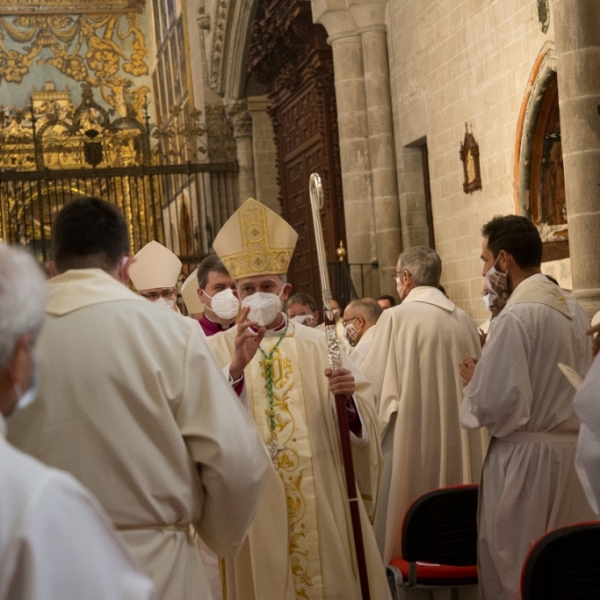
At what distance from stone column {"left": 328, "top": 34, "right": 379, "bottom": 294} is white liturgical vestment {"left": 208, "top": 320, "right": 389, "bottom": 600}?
7614 millimetres

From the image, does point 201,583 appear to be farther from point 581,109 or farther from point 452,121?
point 452,121

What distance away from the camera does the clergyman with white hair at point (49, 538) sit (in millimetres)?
1428

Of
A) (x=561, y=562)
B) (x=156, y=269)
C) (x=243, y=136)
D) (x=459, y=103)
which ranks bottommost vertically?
(x=561, y=562)

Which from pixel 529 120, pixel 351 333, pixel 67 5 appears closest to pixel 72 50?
pixel 67 5

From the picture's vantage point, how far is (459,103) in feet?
33.3

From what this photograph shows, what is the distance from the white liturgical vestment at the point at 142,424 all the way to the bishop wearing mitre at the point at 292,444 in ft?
3.45

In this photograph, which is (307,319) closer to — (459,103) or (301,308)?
(301,308)

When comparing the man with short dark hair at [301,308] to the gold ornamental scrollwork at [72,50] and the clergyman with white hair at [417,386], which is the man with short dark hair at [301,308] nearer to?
the clergyman with white hair at [417,386]

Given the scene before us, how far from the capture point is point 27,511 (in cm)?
143

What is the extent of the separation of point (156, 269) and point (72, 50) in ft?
62.3

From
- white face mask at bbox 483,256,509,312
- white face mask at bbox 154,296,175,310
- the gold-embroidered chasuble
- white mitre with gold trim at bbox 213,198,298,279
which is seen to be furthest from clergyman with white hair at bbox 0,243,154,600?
white face mask at bbox 154,296,175,310

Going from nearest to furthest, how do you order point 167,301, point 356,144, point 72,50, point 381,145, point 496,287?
1. point 496,287
2. point 167,301
3. point 381,145
4. point 356,144
5. point 72,50

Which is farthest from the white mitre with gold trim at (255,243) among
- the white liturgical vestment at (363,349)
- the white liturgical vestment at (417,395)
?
the white liturgical vestment at (363,349)

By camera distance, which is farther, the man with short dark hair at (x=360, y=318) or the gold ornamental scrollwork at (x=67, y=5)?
the gold ornamental scrollwork at (x=67, y=5)
